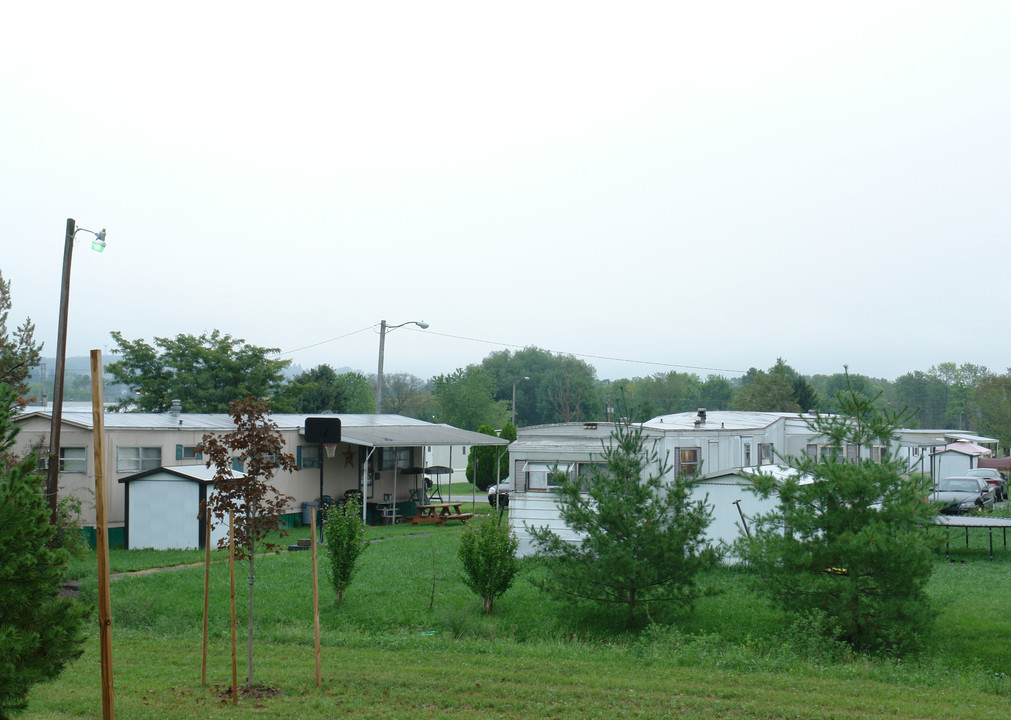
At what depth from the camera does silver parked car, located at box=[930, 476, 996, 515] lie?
25328 millimetres

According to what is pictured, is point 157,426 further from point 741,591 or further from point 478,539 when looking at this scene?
point 741,591

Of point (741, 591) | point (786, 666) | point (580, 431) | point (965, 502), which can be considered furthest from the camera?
point (965, 502)

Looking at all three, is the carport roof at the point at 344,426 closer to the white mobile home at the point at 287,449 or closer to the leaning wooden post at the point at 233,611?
the white mobile home at the point at 287,449

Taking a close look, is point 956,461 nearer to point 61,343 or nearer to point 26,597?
point 61,343

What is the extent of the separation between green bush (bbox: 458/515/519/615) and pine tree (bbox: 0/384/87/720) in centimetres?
822

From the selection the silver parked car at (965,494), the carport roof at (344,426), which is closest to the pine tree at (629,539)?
the carport roof at (344,426)

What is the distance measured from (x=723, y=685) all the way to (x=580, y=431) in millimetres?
10924

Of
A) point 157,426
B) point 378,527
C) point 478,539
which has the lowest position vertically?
point 378,527

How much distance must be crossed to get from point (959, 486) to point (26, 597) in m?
28.0

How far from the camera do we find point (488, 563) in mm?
13641

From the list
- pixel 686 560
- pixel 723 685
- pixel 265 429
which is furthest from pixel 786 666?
pixel 265 429

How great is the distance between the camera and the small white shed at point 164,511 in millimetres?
20141

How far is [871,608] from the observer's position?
36.2 feet

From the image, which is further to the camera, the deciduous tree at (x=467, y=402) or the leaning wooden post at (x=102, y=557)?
the deciduous tree at (x=467, y=402)
